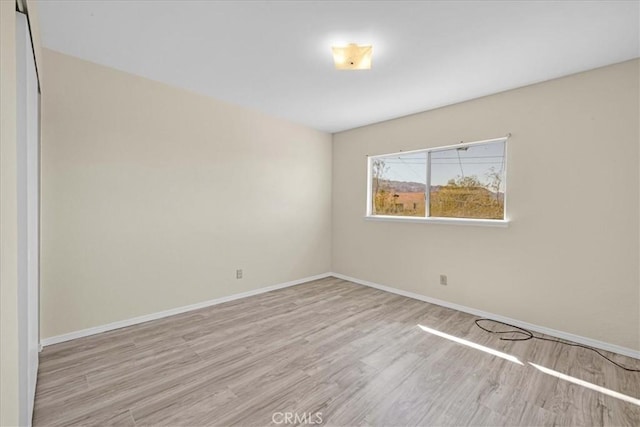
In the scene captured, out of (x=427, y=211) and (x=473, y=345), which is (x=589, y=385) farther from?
(x=427, y=211)

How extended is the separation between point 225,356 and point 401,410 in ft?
4.67

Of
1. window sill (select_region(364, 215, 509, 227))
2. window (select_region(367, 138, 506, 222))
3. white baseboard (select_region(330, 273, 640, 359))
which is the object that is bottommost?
white baseboard (select_region(330, 273, 640, 359))

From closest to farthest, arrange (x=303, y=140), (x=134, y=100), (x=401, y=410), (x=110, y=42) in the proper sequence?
(x=401, y=410)
(x=110, y=42)
(x=134, y=100)
(x=303, y=140)

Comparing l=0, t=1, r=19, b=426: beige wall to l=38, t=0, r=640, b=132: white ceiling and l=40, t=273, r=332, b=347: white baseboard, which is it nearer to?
l=38, t=0, r=640, b=132: white ceiling

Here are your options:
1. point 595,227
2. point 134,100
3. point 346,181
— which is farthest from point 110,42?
point 595,227

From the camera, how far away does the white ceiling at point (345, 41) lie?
1.85 m

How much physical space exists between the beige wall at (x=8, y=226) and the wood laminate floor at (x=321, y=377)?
2.62 feet

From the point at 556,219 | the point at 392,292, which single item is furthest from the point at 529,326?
the point at 392,292

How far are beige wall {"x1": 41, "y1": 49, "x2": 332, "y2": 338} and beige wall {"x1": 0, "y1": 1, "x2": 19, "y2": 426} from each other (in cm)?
166

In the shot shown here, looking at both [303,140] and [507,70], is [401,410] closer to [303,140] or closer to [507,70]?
[507,70]

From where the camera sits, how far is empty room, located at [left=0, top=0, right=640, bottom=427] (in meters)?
1.77

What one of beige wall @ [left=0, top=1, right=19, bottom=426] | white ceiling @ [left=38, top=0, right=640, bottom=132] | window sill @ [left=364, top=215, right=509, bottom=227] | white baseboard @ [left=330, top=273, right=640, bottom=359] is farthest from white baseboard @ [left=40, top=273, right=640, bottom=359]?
white ceiling @ [left=38, top=0, right=640, bottom=132]

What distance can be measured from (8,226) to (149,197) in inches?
81.6

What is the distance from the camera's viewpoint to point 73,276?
2555 mm
